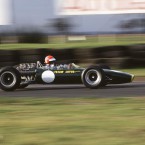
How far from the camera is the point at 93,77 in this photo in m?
10.8

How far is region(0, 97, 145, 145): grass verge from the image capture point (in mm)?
5090

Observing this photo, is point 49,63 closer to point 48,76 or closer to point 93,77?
point 48,76

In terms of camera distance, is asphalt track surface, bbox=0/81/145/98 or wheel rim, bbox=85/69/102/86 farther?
wheel rim, bbox=85/69/102/86

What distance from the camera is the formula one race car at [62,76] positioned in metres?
10.6

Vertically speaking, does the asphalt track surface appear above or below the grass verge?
below

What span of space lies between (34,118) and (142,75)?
8.44 m

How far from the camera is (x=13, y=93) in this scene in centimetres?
1046

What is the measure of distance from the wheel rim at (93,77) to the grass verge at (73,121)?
2083 mm

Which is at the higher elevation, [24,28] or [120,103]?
[24,28]

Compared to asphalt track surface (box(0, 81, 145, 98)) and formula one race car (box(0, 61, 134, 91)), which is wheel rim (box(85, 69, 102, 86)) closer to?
formula one race car (box(0, 61, 134, 91))

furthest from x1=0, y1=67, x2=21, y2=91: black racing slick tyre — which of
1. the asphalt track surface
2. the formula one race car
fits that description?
the asphalt track surface

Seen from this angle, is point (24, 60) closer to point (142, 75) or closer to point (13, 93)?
point (142, 75)

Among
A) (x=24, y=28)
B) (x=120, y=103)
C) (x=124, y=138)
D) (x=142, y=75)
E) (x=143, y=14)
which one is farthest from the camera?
(x=24, y=28)

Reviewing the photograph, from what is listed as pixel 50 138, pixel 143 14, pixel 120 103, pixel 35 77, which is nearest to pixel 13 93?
pixel 35 77
